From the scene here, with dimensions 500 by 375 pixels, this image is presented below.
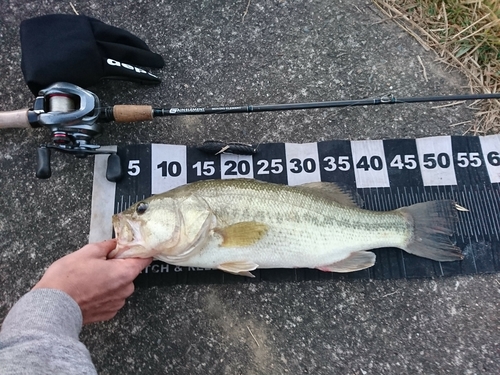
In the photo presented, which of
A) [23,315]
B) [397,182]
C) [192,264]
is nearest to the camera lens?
[23,315]

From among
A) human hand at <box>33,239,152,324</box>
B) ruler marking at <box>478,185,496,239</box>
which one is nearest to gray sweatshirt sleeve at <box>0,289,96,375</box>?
human hand at <box>33,239,152,324</box>

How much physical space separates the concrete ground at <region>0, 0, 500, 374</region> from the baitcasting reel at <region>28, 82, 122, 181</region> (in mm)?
298

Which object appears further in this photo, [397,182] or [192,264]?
[397,182]

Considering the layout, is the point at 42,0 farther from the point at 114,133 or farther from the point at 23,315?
the point at 23,315

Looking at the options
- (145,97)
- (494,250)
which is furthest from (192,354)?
(494,250)

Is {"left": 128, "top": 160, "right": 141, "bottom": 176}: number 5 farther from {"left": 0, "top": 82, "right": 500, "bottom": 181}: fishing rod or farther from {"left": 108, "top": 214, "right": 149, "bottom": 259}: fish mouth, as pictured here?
{"left": 108, "top": 214, "right": 149, "bottom": 259}: fish mouth

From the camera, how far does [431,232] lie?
2.55 meters

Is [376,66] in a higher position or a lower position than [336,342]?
higher

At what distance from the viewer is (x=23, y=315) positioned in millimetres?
1903

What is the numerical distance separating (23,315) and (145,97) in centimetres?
170

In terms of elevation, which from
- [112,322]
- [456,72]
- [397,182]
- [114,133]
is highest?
[456,72]

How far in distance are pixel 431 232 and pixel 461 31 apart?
1.58m

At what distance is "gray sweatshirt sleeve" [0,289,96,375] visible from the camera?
1611mm

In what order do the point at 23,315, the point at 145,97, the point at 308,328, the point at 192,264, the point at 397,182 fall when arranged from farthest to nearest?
the point at 145,97, the point at 397,182, the point at 308,328, the point at 192,264, the point at 23,315
